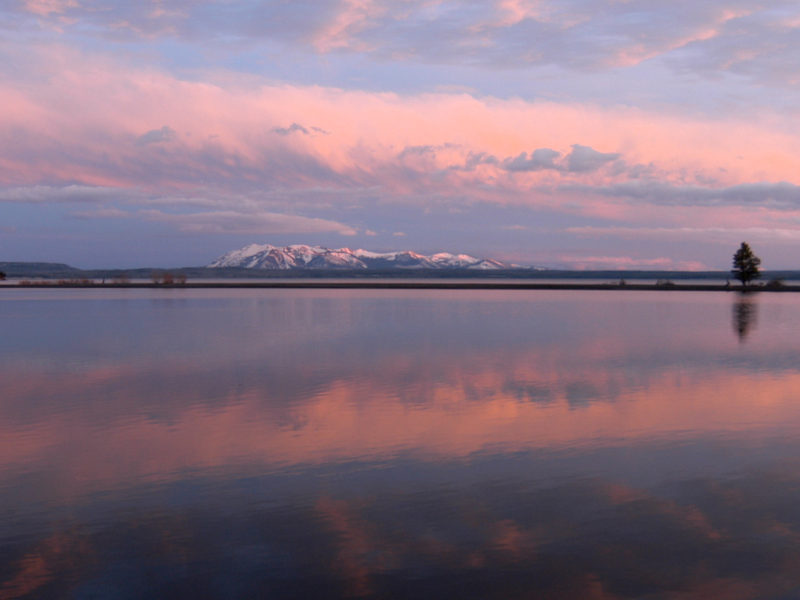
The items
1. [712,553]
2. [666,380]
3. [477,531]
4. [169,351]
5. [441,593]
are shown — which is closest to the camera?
[441,593]

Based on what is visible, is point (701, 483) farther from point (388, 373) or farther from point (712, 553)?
point (388, 373)

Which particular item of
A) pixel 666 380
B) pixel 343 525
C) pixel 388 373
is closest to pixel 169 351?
pixel 388 373

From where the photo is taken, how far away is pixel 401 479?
32.8ft

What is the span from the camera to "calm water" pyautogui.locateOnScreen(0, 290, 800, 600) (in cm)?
698

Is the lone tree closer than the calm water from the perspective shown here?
No

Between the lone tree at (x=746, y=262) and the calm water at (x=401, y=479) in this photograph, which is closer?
the calm water at (x=401, y=479)

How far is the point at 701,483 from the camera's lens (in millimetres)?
9703

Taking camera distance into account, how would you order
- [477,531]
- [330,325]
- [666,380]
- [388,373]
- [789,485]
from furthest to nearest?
1. [330,325]
2. [388,373]
3. [666,380]
4. [789,485]
5. [477,531]

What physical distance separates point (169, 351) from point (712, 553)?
21.7 metres

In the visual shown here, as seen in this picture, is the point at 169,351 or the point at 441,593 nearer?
the point at 441,593

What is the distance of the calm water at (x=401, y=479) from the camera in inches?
275

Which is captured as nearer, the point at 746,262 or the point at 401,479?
the point at 401,479

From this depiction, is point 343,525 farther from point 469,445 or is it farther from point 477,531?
point 469,445

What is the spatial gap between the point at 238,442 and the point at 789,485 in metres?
8.14
